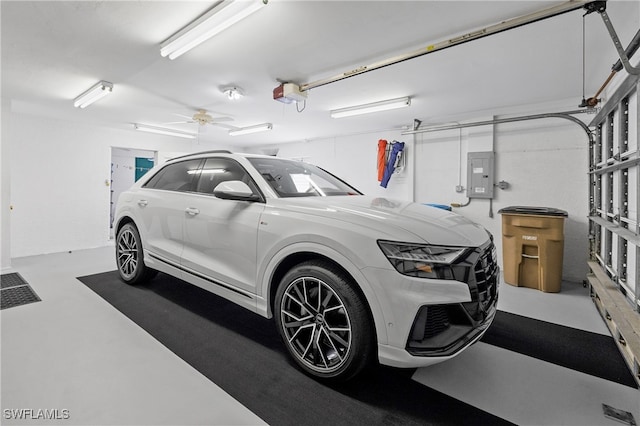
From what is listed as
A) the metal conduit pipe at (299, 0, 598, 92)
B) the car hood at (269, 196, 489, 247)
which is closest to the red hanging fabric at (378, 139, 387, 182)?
the metal conduit pipe at (299, 0, 598, 92)

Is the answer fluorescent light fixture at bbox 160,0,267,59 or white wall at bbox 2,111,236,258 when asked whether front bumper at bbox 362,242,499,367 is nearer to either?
fluorescent light fixture at bbox 160,0,267,59

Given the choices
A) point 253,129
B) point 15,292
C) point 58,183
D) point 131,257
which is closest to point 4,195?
point 58,183

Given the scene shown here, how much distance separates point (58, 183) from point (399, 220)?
273 inches

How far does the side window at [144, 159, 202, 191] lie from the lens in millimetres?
2709

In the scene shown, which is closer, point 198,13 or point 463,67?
point 198,13

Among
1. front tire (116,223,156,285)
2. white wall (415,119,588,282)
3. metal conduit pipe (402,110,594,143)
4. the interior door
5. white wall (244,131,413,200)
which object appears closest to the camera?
the interior door

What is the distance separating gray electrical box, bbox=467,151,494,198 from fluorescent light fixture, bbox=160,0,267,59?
421 cm

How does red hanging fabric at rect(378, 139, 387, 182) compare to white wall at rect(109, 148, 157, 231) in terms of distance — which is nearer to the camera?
red hanging fabric at rect(378, 139, 387, 182)

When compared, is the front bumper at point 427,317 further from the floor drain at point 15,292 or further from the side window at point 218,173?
the floor drain at point 15,292

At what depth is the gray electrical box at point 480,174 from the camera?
464 cm

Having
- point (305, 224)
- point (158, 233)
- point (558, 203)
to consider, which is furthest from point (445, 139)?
point (158, 233)

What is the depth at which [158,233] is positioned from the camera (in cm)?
276

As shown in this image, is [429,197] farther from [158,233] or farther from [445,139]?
[158,233]

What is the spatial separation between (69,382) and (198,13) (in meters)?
2.62
